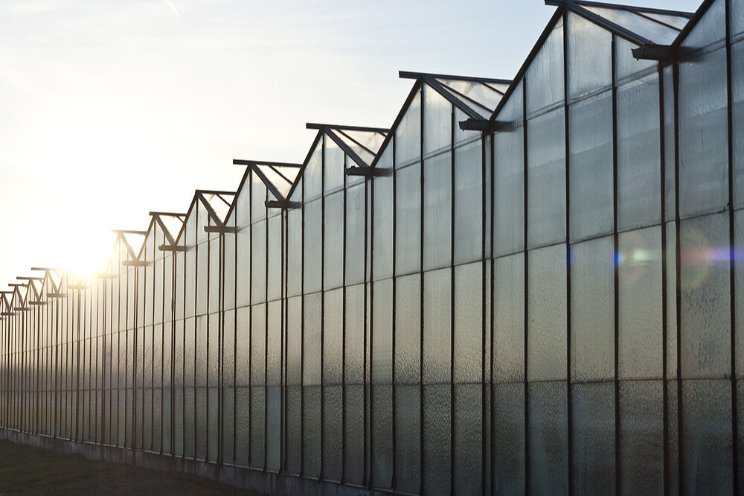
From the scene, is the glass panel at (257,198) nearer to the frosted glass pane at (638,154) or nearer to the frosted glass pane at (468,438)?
the frosted glass pane at (468,438)

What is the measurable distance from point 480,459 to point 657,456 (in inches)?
262

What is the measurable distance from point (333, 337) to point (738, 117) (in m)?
18.8

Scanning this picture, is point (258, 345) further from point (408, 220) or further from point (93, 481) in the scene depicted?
point (408, 220)

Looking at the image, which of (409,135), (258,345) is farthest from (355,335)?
(258,345)

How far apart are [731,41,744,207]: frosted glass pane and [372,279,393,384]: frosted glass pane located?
46.9 feet

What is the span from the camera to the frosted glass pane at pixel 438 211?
30.0 m

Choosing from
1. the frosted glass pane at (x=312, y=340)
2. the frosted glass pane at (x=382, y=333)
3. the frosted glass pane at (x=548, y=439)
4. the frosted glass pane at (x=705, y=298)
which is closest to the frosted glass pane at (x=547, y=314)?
the frosted glass pane at (x=548, y=439)

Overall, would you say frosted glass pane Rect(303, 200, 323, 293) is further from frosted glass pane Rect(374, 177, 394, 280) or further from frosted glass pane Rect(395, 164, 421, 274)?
frosted glass pane Rect(395, 164, 421, 274)

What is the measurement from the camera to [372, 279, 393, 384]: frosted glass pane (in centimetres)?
3303

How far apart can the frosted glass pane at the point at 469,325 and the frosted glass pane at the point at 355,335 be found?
19.6 feet

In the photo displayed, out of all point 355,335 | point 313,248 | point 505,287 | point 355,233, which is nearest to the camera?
point 505,287

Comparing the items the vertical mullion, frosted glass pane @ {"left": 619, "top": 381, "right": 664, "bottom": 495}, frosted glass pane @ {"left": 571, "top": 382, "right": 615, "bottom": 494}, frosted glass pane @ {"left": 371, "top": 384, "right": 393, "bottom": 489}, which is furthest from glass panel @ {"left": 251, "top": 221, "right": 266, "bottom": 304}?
the vertical mullion

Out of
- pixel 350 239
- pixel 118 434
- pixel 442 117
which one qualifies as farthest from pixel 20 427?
pixel 442 117

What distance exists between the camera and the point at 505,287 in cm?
2712
